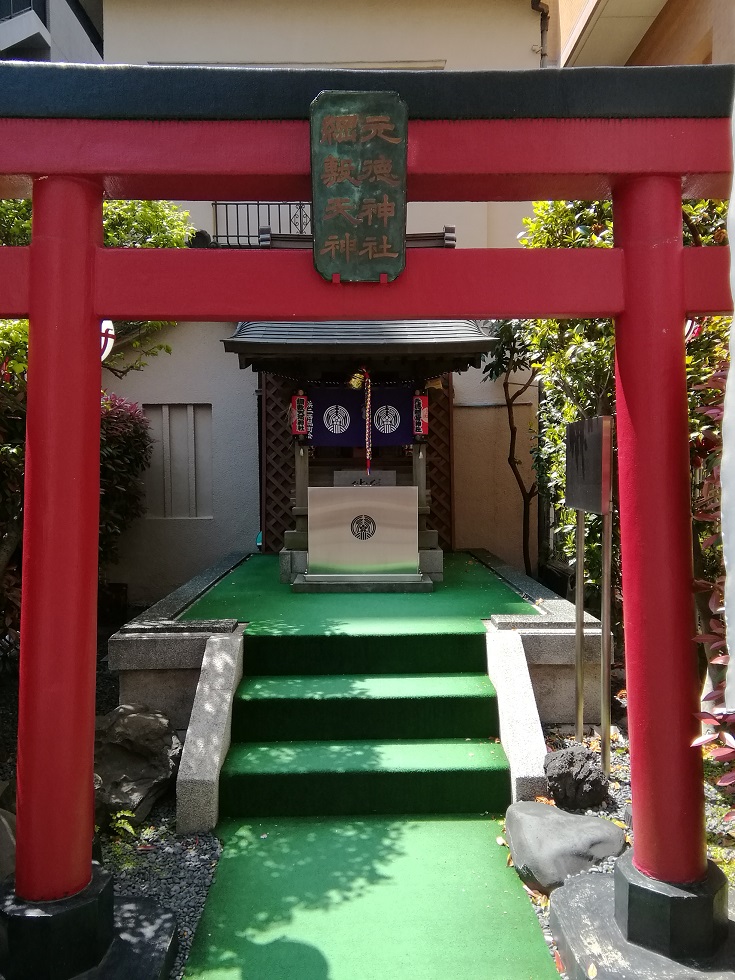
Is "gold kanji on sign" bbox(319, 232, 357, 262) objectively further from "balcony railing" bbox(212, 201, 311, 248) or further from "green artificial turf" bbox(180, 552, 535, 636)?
"balcony railing" bbox(212, 201, 311, 248)

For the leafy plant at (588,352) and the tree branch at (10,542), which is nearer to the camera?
the leafy plant at (588,352)

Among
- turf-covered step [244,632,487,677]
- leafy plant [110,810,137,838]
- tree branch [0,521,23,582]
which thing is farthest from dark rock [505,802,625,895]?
tree branch [0,521,23,582]

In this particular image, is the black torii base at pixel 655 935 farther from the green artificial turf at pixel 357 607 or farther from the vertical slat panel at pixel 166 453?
the vertical slat panel at pixel 166 453

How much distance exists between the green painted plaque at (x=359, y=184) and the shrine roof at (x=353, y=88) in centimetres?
26

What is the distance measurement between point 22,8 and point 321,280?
598 inches

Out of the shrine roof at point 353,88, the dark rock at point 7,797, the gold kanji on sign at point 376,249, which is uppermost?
the shrine roof at point 353,88

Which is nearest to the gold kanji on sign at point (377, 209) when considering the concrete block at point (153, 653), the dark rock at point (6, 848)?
the dark rock at point (6, 848)

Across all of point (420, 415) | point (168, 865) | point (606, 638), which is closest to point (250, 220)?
point (420, 415)

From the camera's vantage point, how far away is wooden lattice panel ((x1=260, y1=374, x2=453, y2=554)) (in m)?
10.5

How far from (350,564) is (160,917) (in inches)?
209

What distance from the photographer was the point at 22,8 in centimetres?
1389

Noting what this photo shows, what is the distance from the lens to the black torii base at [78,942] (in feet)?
9.56

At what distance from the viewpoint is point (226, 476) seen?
10.7 m

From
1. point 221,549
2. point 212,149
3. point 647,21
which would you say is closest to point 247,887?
point 212,149
